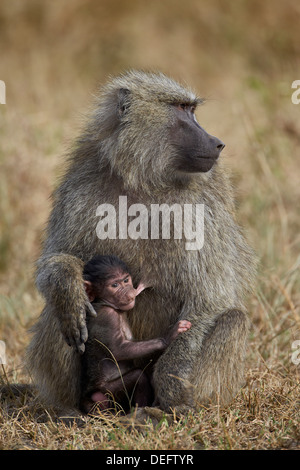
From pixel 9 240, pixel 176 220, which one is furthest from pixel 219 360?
pixel 9 240

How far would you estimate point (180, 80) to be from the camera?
3893 mm

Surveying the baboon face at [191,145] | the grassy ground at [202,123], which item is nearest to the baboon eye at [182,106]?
the baboon face at [191,145]

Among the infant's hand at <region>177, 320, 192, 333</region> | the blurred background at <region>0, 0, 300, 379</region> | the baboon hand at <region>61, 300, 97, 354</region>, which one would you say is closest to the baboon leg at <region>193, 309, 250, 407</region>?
the infant's hand at <region>177, 320, 192, 333</region>

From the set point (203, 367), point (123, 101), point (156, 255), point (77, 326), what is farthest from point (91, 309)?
point (123, 101)

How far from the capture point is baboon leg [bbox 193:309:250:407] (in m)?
3.11

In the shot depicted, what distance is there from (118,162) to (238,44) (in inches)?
313

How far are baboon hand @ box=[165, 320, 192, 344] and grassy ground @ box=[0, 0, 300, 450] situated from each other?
340 mm

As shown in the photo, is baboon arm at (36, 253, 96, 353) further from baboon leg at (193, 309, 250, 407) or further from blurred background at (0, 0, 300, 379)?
blurred background at (0, 0, 300, 379)

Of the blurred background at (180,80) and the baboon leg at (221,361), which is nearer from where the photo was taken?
the baboon leg at (221,361)

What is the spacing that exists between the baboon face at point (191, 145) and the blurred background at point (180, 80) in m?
0.61

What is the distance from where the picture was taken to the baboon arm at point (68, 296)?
3.03 metres

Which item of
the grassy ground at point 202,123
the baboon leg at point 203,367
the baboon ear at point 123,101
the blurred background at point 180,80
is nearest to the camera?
the grassy ground at point 202,123

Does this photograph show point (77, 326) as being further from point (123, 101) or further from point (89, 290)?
point (123, 101)

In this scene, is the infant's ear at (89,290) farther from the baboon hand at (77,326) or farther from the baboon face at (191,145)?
the baboon face at (191,145)
